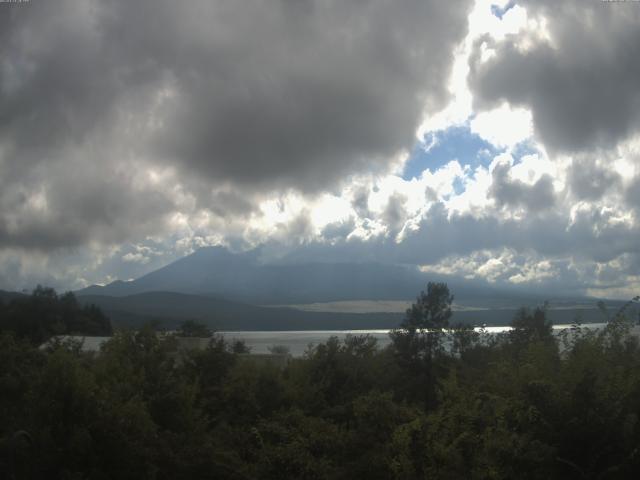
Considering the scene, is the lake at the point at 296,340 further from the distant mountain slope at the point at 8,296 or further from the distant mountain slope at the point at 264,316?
the distant mountain slope at the point at 8,296

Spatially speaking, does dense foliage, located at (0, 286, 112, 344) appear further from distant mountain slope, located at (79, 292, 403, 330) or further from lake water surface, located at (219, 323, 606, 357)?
distant mountain slope, located at (79, 292, 403, 330)

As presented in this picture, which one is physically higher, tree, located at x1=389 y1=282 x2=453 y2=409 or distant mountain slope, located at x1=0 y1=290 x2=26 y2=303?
distant mountain slope, located at x1=0 y1=290 x2=26 y2=303

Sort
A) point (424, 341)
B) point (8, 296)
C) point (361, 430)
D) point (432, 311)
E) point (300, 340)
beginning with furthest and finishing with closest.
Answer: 1. point (8, 296)
2. point (300, 340)
3. point (432, 311)
4. point (424, 341)
5. point (361, 430)

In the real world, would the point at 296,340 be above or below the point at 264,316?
below

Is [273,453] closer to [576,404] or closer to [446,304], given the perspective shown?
[576,404]

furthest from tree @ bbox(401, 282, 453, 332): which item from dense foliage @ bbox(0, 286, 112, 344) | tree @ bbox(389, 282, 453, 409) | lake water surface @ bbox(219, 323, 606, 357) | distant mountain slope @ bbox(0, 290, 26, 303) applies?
distant mountain slope @ bbox(0, 290, 26, 303)

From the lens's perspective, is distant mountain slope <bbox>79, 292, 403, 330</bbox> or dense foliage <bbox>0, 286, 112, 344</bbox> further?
distant mountain slope <bbox>79, 292, 403, 330</bbox>

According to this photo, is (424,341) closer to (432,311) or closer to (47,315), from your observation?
(432,311)

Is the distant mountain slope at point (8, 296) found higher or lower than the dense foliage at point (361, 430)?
higher

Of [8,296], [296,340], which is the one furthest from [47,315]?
[8,296]

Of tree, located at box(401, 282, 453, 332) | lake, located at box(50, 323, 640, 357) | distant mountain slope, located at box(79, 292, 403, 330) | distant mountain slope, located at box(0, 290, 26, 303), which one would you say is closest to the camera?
lake, located at box(50, 323, 640, 357)

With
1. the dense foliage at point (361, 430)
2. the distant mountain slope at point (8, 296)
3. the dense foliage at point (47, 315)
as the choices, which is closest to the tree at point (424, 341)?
the dense foliage at point (361, 430)

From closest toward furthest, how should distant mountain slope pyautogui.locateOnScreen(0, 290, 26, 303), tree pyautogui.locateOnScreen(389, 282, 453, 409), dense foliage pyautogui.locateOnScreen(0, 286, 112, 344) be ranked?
tree pyautogui.locateOnScreen(389, 282, 453, 409)
dense foliage pyautogui.locateOnScreen(0, 286, 112, 344)
distant mountain slope pyautogui.locateOnScreen(0, 290, 26, 303)

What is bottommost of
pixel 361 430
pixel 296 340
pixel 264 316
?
pixel 296 340
